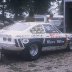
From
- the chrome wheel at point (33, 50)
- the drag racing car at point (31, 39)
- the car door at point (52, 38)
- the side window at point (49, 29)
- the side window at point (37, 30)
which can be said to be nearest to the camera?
the drag racing car at point (31, 39)

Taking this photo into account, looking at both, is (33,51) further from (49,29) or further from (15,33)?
(49,29)

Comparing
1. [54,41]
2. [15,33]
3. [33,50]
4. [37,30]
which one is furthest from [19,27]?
[54,41]

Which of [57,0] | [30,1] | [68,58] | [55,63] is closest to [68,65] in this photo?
[55,63]

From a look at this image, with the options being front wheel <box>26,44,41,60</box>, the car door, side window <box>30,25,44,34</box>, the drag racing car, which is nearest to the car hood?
the drag racing car

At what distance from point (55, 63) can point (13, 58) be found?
212 cm

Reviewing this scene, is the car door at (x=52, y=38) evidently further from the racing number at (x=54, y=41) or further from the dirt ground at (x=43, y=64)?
the dirt ground at (x=43, y=64)

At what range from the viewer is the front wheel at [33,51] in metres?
12.2

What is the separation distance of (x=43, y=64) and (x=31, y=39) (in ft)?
3.87

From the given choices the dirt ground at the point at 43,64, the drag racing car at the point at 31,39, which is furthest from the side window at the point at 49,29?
the dirt ground at the point at 43,64

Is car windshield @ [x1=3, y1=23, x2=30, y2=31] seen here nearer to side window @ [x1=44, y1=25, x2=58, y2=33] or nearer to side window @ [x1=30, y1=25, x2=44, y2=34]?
side window @ [x1=30, y1=25, x2=44, y2=34]

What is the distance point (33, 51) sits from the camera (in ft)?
41.1

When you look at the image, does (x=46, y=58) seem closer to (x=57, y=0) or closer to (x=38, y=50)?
(x=38, y=50)

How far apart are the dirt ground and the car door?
1.84 ft

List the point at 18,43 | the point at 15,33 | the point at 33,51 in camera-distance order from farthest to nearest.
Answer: the point at 33,51
the point at 15,33
the point at 18,43
